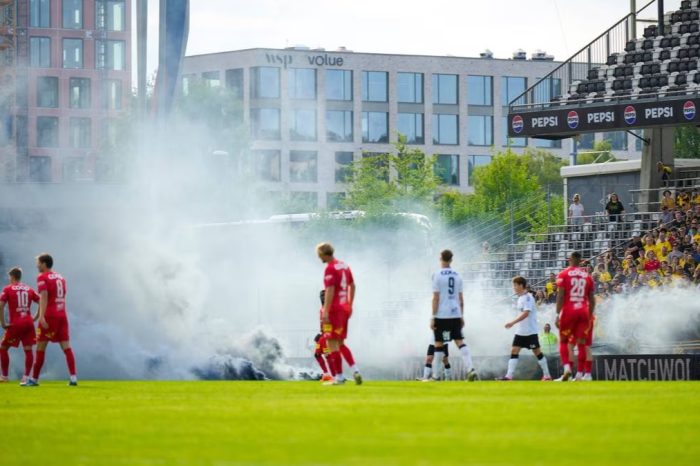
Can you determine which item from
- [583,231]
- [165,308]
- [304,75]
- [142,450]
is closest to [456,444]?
[142,450]

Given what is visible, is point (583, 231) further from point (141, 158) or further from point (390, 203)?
point (390, 203)

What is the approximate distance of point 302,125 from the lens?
91312 mm

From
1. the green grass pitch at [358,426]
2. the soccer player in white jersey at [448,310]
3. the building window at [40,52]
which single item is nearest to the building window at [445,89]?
the building window at [40,52]

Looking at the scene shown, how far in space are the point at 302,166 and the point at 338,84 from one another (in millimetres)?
6291

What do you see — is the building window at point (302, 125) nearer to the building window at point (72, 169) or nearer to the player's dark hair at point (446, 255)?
the building window at point (72, 169)

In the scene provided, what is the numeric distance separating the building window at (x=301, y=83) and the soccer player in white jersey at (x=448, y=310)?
226ft

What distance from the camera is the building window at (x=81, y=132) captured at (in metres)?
52.6

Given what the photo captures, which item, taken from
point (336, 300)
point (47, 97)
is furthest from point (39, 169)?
point (336, 300)

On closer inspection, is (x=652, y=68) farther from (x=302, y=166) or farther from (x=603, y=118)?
(x=302, y=166)

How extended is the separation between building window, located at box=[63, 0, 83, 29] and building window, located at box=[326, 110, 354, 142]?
32311 millimetres

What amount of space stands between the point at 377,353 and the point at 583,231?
8.26m

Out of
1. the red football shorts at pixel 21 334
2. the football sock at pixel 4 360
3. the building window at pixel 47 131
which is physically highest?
the building window at pixel 47 131

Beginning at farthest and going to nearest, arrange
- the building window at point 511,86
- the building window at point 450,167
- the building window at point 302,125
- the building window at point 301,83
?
the building window at point 511,86 < the building window at point 450,167 < the building window at point 302,125 < the building window at point 301,83

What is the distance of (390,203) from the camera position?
2581 inches
